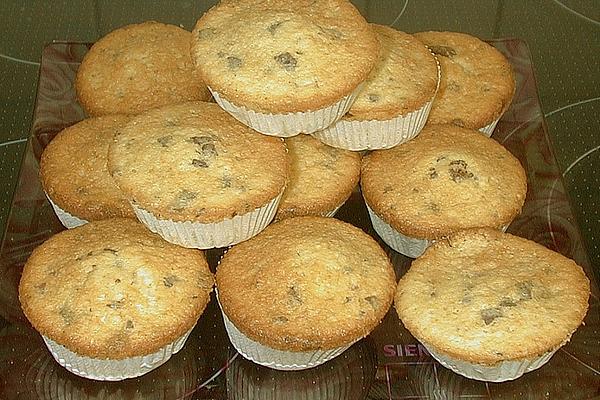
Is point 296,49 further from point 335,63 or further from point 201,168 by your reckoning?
point 201,168

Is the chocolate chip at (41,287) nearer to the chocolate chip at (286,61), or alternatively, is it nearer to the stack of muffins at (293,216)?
the stack of muffins at (293,216)

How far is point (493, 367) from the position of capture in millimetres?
1450

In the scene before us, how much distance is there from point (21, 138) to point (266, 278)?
2.78 ft

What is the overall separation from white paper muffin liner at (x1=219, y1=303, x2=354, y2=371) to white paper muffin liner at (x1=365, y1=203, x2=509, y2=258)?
0.77 ft

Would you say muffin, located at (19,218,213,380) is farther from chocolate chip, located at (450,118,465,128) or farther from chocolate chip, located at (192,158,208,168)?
chocolate chip, located at (450,118,465,128)

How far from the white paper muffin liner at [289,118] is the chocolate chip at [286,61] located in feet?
0.25

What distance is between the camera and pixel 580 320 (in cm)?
145

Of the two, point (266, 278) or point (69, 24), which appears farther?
point (69, 24)

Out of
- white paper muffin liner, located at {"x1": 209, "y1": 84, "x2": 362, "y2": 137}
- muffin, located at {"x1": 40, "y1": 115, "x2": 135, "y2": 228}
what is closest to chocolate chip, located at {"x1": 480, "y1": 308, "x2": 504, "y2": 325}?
white paper muffin liner, located at {"x1": 209, "y1": 84, "x2": 362, "y2": 137}

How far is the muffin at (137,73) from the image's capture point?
5.91ft

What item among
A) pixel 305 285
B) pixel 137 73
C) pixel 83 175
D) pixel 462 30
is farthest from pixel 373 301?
pixel 462 30

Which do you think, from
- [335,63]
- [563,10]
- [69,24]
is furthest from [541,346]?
[69,24]

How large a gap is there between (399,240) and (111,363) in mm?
536

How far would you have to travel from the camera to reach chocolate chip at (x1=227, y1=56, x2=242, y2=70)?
1.53 metres
